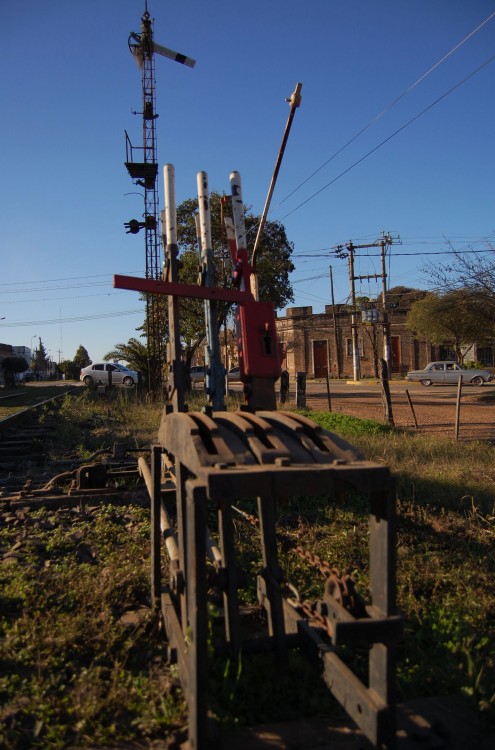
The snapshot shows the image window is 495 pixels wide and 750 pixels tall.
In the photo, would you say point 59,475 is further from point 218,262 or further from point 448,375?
point 448,375

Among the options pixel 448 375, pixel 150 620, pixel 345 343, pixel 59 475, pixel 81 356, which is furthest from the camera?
pixel 81 356

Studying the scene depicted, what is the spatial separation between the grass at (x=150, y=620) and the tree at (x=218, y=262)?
13751 mm

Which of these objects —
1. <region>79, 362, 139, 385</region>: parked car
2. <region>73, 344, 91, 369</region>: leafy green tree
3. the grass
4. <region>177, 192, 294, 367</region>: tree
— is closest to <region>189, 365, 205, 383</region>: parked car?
<region>79, 362, 139, 385</region>: parked car

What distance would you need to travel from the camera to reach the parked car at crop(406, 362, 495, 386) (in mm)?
34031

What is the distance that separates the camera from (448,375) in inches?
1355

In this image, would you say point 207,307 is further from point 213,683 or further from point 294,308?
Answer: point 294,308

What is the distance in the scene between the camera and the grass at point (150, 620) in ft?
7.88

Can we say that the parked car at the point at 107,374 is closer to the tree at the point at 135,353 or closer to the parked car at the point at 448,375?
the tree at the point at 135,353

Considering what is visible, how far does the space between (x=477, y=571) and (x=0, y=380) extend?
146 feet

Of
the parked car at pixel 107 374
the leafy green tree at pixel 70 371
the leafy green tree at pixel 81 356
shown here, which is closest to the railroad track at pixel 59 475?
the parked car at pixel 107 374

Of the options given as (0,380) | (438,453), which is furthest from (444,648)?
(0,380)

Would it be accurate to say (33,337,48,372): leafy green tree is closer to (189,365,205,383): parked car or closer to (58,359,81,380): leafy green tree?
(58,359,81,380): leafy green tree

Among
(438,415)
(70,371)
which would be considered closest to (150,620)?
(438,415)

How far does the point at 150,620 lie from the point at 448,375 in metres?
33.7
